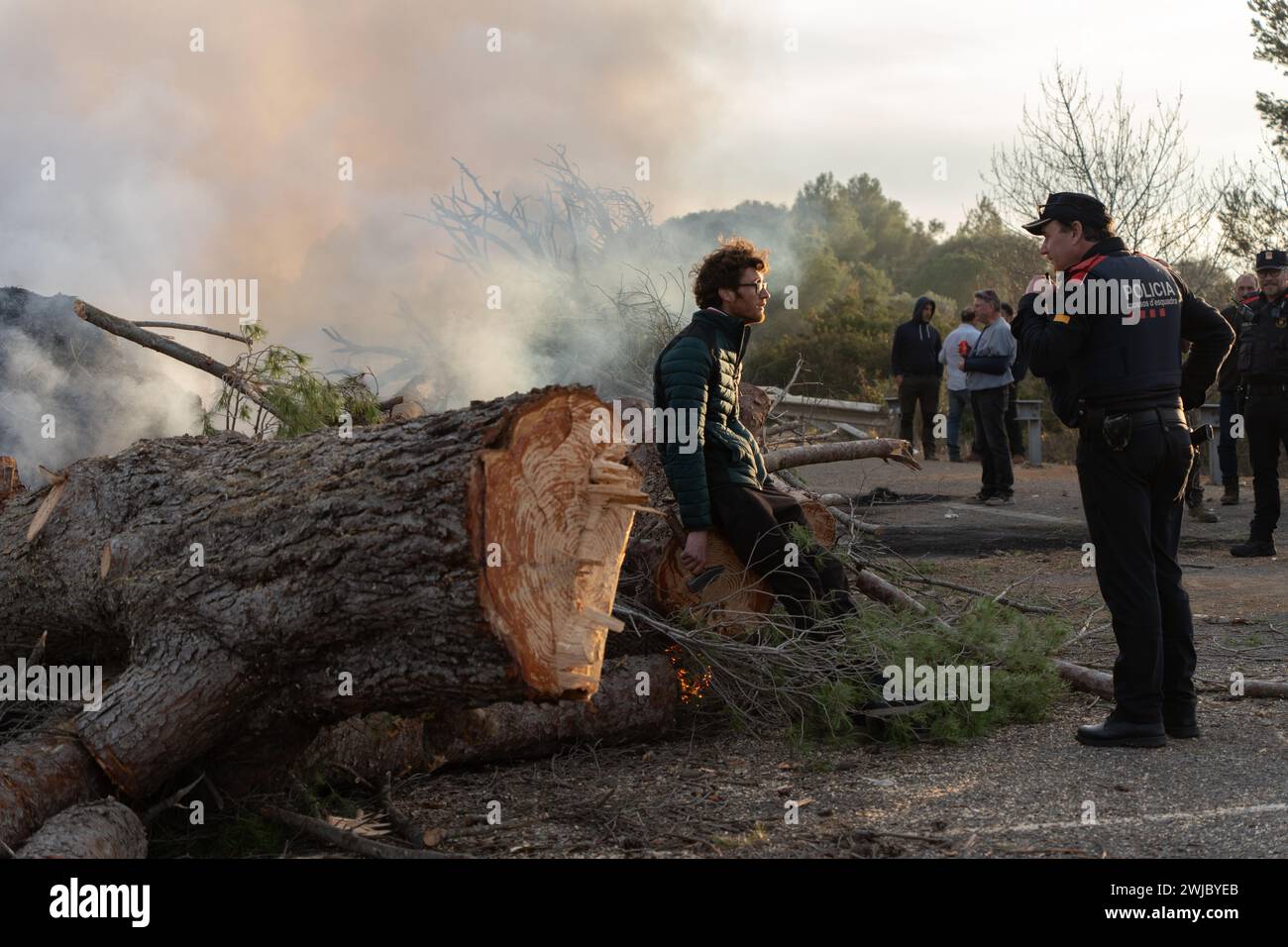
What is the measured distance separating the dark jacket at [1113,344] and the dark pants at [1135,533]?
0.13 m

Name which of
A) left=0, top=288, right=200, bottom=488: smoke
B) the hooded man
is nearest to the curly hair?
left=0, top=288, right=200, bottom=488: smoke

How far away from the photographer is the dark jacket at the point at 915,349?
14.6 metres

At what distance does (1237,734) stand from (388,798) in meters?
3.03

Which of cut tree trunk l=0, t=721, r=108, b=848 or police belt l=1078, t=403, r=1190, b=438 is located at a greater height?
police belt l=1078, t=403, r=1190, b=438

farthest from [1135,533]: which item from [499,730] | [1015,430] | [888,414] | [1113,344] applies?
[888,414]

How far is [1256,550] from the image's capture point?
872cm

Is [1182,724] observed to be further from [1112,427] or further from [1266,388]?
[1266,388]

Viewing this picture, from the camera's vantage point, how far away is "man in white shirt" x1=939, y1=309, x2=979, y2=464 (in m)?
13.7

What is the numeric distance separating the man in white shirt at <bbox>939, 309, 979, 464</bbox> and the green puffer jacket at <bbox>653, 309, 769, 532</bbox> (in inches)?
342

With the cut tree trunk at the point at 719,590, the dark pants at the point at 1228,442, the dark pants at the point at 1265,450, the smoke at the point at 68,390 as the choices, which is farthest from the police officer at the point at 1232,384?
the smoke at the point at 68,390

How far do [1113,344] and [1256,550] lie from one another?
198 inches

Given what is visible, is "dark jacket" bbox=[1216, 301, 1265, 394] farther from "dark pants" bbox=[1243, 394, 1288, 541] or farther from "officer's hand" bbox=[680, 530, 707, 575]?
"officer's hand" bbox=[680, 530, 707, 575]

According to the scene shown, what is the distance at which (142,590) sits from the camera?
13.1ft
